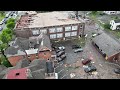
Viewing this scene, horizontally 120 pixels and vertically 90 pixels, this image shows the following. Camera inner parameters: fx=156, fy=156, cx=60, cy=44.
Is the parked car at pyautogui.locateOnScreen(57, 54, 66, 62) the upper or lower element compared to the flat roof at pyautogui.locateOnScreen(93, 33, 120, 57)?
lower

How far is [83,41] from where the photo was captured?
50.0ft

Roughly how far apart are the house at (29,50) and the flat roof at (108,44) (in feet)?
14.8

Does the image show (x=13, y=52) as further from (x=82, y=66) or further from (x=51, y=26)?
(x=82, y=66)

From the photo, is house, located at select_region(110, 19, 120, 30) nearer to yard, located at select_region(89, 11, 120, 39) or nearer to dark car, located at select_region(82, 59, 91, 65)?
yard, located at select_region(89, 11, 120, 39)

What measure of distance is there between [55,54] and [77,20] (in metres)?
4.93

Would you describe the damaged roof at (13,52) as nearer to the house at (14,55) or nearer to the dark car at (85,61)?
the house at (14,55)

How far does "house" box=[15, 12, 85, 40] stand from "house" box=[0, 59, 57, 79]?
4852mm

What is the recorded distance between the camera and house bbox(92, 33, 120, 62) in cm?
1225

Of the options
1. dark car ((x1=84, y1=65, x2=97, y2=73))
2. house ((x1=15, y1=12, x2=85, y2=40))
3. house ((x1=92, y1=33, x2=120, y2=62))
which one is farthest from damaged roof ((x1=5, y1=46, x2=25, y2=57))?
house ((x1=92, y1=33, x2=120, y2=62))

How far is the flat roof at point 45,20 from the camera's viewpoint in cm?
1503

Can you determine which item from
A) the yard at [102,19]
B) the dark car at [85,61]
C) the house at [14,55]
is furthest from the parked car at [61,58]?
the yard at [102,19]
